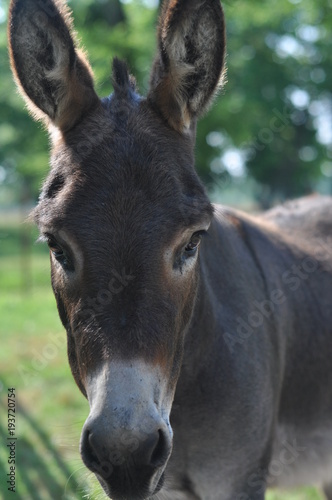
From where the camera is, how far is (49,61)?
2.74 meters

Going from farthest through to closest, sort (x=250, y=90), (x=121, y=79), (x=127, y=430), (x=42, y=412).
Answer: (x=250, y=90) → (x=42, y=412) → (x=121, y=79) → (x=127, y=430)

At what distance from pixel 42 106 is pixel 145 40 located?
841cm

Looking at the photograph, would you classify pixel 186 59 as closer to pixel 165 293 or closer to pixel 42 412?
pixel 165 293

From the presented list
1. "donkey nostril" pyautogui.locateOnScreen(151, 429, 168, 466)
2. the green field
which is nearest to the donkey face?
"donkey nostril" pyautogui.locateOnScreen(151, 429, 168, 466)

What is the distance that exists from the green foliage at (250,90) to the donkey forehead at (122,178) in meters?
3.18

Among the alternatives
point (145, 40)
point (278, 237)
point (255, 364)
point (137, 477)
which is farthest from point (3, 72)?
point (137, 477)

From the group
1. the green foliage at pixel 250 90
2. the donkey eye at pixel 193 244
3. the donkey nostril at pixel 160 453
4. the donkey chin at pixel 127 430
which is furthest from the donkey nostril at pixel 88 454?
the green foliage at pixel 250 90

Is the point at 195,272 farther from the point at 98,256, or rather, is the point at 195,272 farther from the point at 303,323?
the point at 303,323

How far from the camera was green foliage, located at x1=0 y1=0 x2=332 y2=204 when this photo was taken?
10398 millimetres

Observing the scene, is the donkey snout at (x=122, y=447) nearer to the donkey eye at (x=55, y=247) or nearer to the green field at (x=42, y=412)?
the donkey eye at (x=55, y=247)

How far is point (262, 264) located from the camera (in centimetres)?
379

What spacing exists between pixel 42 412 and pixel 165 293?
4960 mm

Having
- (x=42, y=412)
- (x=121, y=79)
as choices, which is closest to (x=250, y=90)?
(x=42, y=412)

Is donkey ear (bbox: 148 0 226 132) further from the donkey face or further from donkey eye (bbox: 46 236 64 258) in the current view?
donkey eye (bbox: 46 236 64 258)
